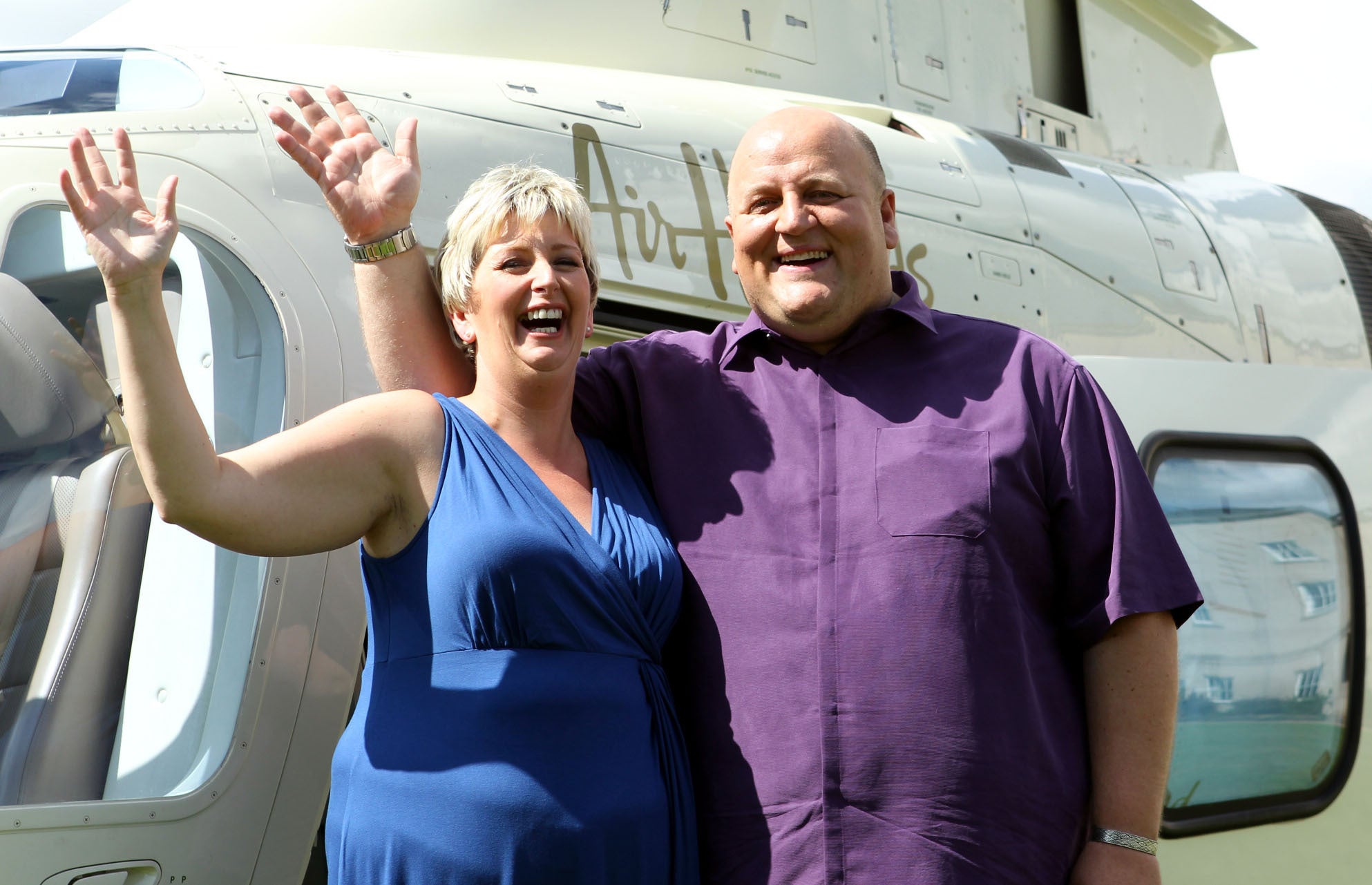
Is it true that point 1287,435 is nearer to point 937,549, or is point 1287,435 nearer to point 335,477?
point 937,549

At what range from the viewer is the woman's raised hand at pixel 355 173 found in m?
2.10

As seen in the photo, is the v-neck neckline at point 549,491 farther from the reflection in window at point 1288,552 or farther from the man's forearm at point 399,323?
the reflection in window at point 1288,552

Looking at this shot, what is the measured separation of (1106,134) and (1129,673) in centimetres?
387

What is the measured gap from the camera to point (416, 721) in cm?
179

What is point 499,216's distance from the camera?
206cm

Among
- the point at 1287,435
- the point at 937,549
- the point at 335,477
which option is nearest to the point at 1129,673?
the point at 937,549

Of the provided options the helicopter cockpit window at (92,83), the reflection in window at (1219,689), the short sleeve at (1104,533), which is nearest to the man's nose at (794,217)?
the short sleeve at (1104,533)

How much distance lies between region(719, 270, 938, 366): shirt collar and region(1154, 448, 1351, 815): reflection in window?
107 cm

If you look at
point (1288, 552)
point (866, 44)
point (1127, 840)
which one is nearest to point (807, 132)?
point (1127, 840)

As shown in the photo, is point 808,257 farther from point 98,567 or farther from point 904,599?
point 98,567

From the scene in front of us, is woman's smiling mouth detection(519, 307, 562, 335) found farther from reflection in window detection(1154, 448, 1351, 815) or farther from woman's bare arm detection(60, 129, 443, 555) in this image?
reflection in window detection(1154, 448, 1351, 815)

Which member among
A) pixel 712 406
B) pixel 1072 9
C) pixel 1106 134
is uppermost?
pixel 1072 9

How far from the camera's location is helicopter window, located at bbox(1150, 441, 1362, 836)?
9.82ft

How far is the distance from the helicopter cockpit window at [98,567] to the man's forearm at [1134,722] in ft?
4.70
